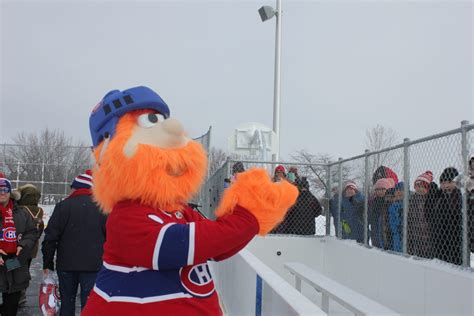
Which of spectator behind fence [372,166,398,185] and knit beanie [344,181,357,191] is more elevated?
spectator behind fence [372,166,398,185]

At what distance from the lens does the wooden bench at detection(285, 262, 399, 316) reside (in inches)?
159

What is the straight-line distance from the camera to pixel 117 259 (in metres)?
1.91

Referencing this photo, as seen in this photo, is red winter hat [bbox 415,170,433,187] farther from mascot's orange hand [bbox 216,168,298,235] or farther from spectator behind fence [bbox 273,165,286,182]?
mascot's orange hand [bbox 216,168,298,235]

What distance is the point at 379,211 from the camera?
236 inches

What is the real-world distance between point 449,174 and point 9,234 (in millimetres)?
4229

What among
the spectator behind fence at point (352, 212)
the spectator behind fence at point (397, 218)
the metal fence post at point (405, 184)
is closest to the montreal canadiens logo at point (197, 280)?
the metal fence post at point (405, 184)

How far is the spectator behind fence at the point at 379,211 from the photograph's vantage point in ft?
18.8

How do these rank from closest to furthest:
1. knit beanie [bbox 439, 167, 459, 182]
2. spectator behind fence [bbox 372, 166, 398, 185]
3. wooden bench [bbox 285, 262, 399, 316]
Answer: wooden bench [bbox 285, 262, 399, 316] → knit beanie [bbox 439, 167, 459, 182] → spectator behind fence [bbox 372, 166, 398, 185]

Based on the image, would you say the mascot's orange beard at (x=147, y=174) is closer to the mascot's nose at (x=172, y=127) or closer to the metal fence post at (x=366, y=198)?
the mascot's nose at (x=172, y=127)

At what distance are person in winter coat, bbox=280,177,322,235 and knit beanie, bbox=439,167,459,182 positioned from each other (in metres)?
3.73

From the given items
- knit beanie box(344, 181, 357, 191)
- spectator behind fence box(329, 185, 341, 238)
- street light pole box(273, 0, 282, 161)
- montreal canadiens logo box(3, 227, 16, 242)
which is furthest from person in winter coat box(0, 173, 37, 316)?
street light pole box(273, 0, 282, 161)

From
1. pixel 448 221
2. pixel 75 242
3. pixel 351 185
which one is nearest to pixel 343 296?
pixel 448 221

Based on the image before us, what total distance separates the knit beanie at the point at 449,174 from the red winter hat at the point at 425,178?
30 centimetres

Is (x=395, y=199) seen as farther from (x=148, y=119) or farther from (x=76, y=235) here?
(x=148, y=119)
